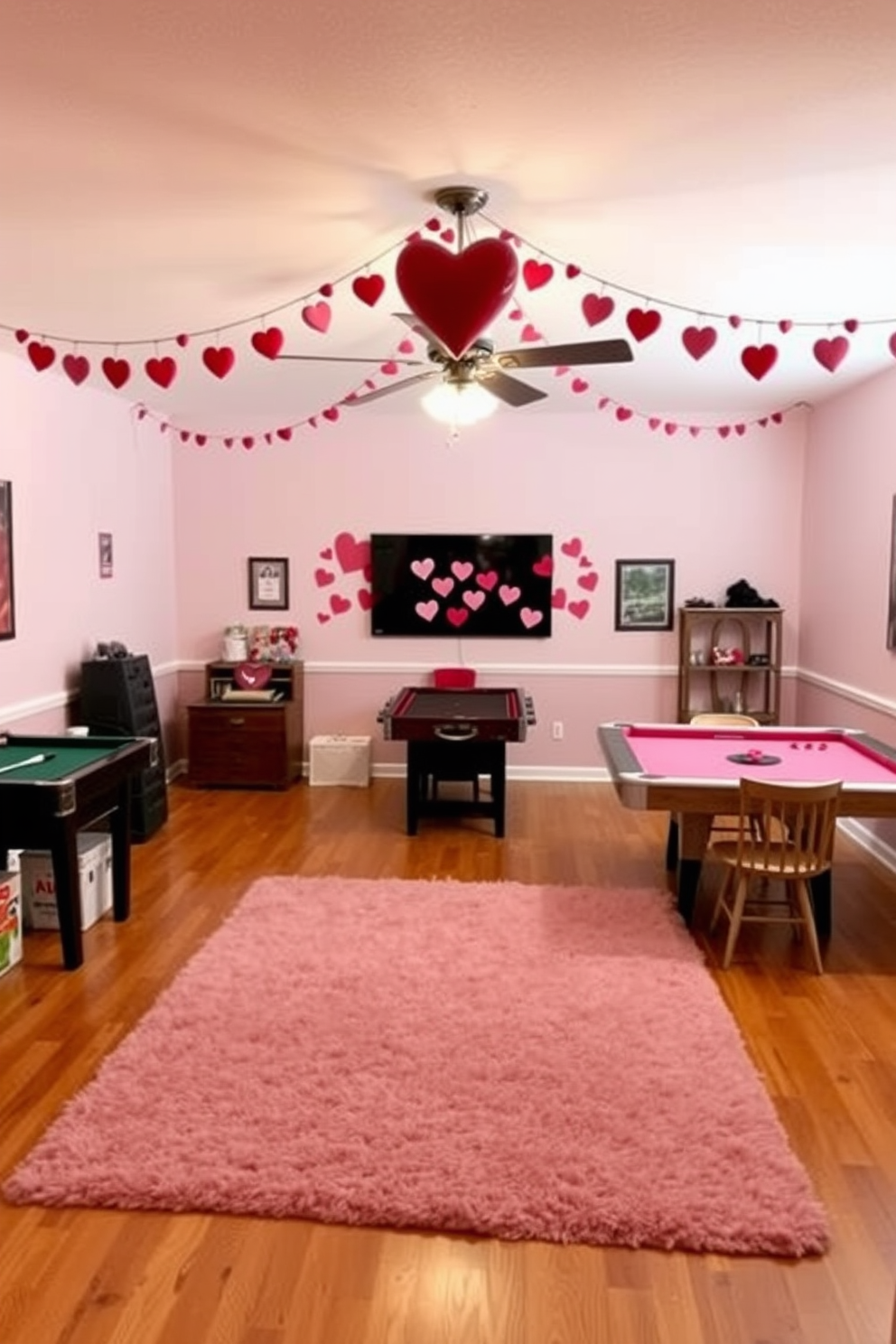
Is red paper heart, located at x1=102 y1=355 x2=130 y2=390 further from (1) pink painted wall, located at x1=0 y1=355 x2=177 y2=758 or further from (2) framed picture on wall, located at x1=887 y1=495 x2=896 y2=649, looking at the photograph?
(2) framed picture on wall, located at x1=887 y1=495 x2=896 y2=649

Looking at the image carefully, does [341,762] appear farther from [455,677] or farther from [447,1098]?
[447,1098]

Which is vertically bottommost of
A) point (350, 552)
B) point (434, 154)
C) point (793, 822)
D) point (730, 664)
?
point (793, 822)

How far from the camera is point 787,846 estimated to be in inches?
150

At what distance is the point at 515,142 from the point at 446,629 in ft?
14.5

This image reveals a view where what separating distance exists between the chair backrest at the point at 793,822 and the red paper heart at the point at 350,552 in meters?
3.76

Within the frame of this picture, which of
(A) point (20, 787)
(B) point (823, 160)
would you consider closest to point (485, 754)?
(A) point (20, 787)

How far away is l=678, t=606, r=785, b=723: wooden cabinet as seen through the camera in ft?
21.1

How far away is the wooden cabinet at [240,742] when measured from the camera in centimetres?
641

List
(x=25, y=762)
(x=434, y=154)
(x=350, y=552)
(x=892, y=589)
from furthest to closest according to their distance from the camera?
(x=350, y=552), (x=892, y=589), (x=25, y=762), (x=434, y=154)

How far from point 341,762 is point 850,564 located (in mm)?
3538

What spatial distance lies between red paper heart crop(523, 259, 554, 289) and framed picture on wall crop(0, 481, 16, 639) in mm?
2809

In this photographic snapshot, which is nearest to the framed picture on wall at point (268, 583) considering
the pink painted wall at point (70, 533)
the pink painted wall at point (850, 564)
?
the pink painted wall at point (70, 533)

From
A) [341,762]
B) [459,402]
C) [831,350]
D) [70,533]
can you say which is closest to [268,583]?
[341,762]

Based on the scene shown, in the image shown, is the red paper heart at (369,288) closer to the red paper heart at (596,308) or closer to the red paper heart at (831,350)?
the red paper heart at (596,308)
